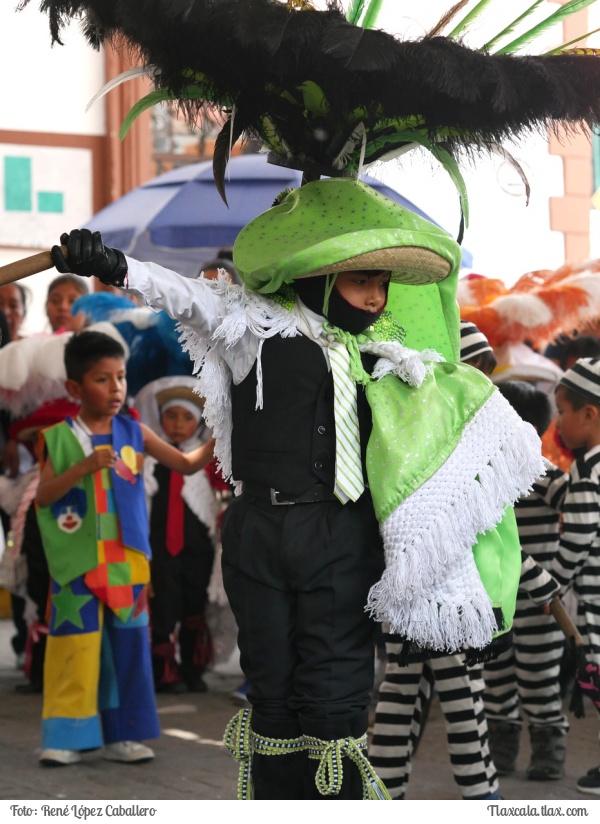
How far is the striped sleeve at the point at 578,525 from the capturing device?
168 inches

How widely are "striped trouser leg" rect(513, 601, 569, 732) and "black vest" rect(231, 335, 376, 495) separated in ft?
5.97

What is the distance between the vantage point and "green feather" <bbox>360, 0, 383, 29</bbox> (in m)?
3.04

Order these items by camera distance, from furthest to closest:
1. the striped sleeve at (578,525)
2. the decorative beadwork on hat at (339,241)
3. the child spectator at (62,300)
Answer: the child spectator at (62,300), the striped sleeve at (578,525), the decorative beadwork on hat at (339,241)

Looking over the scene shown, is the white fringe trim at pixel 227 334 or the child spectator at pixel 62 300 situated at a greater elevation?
the child spectator at pixel 62 300

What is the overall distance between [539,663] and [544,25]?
2.41 metres

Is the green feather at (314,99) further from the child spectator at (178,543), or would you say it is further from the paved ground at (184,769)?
the child spectator at (178,543)

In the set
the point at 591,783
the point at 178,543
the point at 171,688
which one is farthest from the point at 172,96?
the point at 171,688

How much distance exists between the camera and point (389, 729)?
3973 millimetres

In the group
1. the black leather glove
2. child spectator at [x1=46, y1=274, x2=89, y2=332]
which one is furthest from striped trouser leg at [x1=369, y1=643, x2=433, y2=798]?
child spectator at [x1=46, y1=274, x2=89, y2=332]

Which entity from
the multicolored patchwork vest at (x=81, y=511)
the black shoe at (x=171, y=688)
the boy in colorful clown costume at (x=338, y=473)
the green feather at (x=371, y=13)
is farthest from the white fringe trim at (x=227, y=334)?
the black shoe at (x=171, y=688)

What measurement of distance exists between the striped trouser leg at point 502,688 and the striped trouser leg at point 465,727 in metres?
0.74

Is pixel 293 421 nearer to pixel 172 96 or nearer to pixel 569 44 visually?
pixel 172 96

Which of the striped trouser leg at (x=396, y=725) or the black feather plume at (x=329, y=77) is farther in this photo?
the striped trouser leg at (x=396, y=725)
